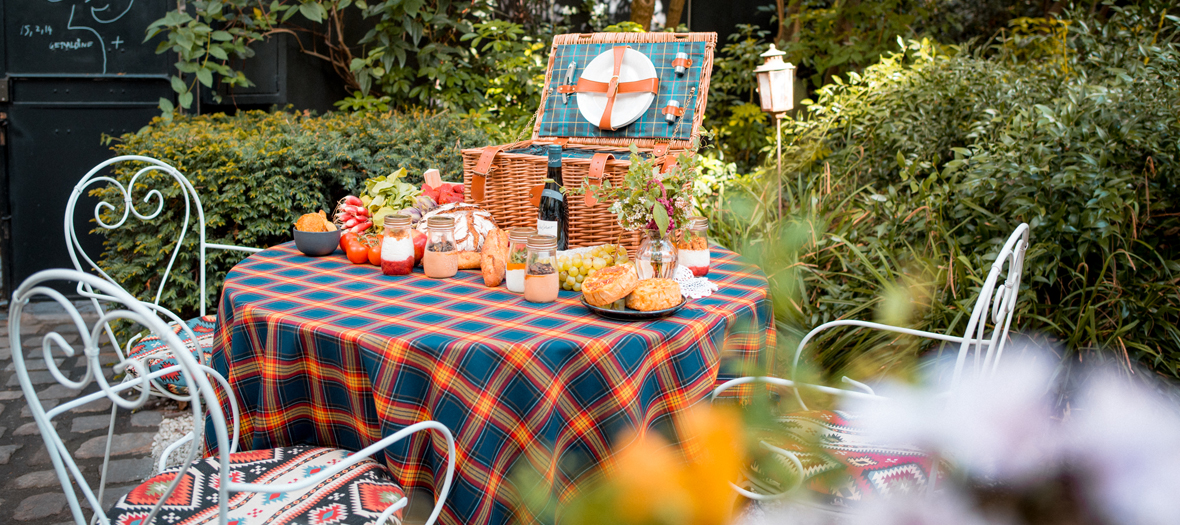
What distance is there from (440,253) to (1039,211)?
207cm

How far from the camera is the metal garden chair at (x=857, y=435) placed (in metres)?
0.42

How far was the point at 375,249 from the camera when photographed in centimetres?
221

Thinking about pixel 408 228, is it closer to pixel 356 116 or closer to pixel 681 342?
pixel 681 342

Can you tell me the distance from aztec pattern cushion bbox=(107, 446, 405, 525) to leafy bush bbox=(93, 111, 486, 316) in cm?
193

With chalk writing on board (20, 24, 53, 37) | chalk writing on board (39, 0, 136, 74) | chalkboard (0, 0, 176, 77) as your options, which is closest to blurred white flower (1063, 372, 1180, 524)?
chalkboard (0, 0, 176, 77)

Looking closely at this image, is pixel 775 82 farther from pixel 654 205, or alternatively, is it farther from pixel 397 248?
pixel 397 248

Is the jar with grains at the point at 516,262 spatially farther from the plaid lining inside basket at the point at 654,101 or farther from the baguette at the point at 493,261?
the plaid lining inside basket at the point at 654,101

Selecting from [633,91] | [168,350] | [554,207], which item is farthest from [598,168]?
[168,350]

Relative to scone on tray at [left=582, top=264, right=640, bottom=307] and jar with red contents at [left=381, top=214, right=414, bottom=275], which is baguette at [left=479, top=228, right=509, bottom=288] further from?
scone on tray at [left=582, top=264, right=640, bottom=307]

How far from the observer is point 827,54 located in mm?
5688

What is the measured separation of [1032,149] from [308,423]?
2.62 meters

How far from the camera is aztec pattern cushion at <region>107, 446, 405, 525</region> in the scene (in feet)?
4.72

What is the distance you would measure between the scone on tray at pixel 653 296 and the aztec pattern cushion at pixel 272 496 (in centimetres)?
64

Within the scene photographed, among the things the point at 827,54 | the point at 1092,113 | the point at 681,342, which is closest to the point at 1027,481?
the point at 681,342
